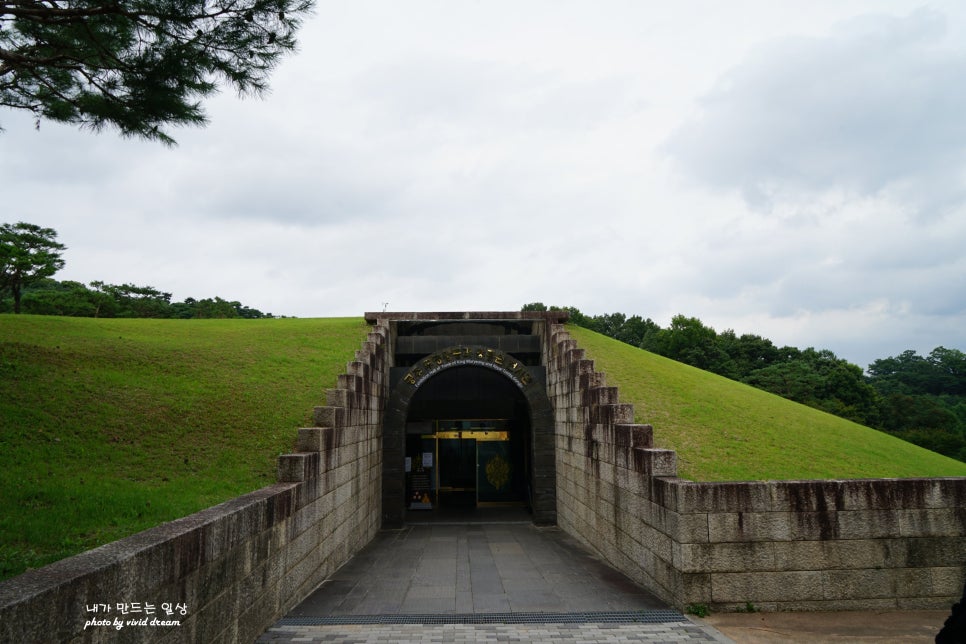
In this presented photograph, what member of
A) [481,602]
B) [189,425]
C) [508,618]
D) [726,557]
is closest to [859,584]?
[726,557]

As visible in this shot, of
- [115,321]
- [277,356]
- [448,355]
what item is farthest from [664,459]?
[115,321]

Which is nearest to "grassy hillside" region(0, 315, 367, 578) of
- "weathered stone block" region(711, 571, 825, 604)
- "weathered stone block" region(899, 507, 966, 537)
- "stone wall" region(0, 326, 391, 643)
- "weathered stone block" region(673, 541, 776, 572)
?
"stone wall" region(0, 326, 391, 643)

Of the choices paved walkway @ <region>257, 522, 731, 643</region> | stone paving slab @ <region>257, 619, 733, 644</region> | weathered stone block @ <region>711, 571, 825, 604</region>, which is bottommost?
paved walkway @ <region>257, 522, 731, 643</region>

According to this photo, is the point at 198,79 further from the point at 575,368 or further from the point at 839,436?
the point at 839,436

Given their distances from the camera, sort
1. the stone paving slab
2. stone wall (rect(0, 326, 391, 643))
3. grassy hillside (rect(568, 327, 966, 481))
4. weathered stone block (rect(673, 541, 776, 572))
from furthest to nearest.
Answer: grassy hillside (rect(568, 327, 966, 481)) → weathered stone block (rect(673, 541, 776, 572)) → the stone paving slab → stone wall (rect(0, 326, 391, 643))

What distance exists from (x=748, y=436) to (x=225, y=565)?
478 inches

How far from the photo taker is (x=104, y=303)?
40438 mm

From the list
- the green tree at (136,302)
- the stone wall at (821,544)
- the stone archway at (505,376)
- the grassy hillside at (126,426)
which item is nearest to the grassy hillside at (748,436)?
the stone archway at (505,376)

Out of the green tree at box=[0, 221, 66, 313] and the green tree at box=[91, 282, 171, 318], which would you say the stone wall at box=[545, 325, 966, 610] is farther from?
the green tree at box=[91, 282, 171, 318]

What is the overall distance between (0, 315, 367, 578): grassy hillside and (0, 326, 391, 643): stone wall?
1.02 m

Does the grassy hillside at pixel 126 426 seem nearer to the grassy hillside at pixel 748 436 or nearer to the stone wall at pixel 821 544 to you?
the stone wall at pixel 821 544

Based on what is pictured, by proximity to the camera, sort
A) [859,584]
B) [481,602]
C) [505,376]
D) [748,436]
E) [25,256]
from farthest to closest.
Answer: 1. [25,256]
2. [505,376]
3. [748,436]
4. [481,602]
5. [859,584]

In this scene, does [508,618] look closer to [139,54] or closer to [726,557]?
[726,557]

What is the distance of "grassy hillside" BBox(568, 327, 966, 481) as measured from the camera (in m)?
11.2
